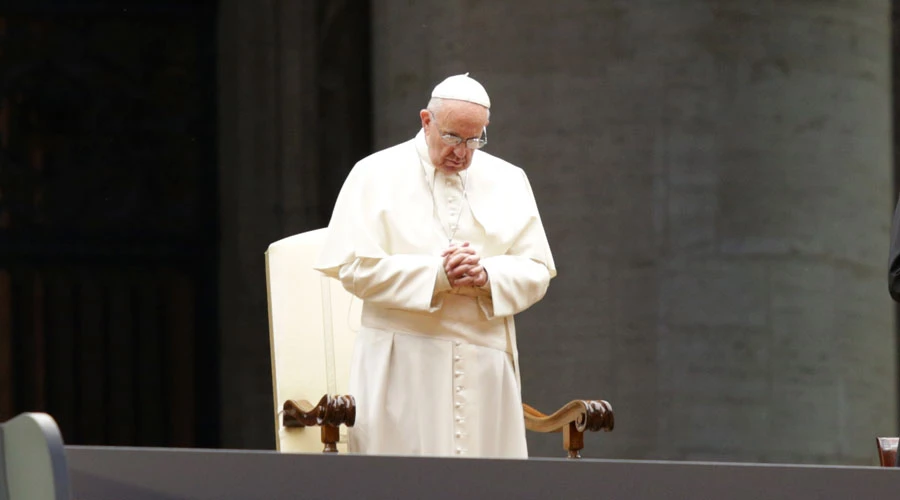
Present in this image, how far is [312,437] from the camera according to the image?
554cm

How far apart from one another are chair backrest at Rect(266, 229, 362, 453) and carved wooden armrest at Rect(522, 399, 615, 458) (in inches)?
31.9

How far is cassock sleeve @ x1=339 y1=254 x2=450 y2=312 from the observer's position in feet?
16.1

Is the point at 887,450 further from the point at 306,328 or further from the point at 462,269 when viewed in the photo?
the point at 306,328

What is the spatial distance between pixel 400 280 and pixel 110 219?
4467 mm

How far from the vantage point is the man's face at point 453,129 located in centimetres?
500

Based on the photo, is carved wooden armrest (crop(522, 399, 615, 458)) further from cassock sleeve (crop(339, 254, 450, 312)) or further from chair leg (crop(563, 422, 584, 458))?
cassock sleeve (crop(339, 254, 450, 312))

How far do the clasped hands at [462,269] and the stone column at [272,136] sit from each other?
13.0 ft

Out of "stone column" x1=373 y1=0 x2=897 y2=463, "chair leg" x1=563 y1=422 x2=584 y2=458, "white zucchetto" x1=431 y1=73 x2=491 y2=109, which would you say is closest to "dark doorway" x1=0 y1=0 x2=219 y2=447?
"stone column" x1=373 y1=0 x2=897 y2=463

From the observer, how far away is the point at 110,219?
29.9 ft

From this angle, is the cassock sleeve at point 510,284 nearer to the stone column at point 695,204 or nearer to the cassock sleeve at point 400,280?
the cassock sleeve at point 400,280

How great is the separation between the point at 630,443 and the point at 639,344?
458 mm

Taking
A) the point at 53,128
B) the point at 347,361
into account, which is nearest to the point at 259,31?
the point at 53,128

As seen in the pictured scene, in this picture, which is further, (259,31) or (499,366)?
(259,31)

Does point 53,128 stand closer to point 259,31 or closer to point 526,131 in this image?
point 259,31
